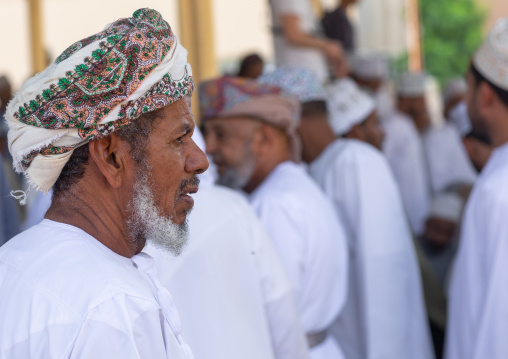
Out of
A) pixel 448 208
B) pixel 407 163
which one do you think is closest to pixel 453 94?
pixel 407 163

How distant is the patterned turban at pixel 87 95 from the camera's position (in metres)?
1.41

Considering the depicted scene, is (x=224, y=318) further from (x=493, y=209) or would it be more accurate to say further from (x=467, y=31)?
(x=467, y=31)

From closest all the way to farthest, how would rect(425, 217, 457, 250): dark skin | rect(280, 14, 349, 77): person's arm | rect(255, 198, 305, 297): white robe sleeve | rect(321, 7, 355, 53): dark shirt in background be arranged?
rect(255, 198, 305, 297): white robe sleeve, rect(425, 217, 457, 250): dark skin, rect(280, 14, 349, 77): person's arm, rect(321, 7, 355, 53): dark shirt in background

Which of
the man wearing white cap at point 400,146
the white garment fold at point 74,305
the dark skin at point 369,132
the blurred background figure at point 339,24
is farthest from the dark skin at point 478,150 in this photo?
the white garment fold at point 74,305

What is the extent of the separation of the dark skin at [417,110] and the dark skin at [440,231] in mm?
2770

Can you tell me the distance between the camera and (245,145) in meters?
3.18

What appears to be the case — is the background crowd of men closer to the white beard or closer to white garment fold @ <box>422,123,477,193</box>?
the white beard

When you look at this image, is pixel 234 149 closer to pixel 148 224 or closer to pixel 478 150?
pixel 148 224

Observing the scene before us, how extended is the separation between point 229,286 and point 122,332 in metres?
0.95

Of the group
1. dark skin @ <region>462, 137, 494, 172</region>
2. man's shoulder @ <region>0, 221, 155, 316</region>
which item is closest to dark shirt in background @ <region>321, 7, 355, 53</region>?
dark skin @ <region>462, 137, 494, 172</region>

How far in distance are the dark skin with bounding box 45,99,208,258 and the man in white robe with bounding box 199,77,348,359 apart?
4.20ft

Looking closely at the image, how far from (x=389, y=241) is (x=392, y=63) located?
594 centimetres

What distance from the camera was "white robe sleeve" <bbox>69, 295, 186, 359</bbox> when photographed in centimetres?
124

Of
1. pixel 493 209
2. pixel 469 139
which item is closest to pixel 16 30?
pixel 469 139
